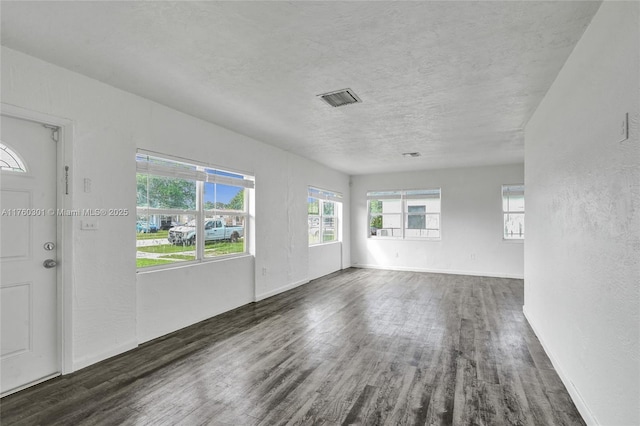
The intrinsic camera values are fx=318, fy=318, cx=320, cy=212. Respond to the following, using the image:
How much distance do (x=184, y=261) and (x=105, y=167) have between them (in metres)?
1.45

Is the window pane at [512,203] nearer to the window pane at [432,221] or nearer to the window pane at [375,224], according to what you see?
the window pane at [432,221]

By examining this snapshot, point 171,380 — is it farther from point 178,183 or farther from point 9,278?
point 178,183

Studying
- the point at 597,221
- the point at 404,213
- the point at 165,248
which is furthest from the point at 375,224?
the point at 597,221

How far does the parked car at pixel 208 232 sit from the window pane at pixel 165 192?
27 cm

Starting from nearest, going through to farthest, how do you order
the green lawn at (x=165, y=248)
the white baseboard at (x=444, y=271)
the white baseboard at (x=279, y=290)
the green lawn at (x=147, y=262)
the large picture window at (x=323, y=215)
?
the green lawn at (x=147, y=262) < the green lawn at (x=165, y=248) < the white baseboard at (x=279, y=290) < the large picture window at (x=323, y=215) < the white baseboard at (x=444, y=271)

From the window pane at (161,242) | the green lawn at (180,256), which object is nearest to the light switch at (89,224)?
the window pane at (161,242)

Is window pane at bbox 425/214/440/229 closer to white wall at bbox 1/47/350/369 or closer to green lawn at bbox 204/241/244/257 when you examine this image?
green lawn at bbox 204/241/244/257

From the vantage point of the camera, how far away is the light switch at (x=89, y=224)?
2861 millimetres

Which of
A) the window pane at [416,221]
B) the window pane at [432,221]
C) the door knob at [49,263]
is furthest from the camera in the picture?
the window pane at [416,221]

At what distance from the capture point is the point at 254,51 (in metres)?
2.41

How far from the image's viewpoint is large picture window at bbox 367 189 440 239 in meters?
8.05

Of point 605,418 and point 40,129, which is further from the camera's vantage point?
point 40,129

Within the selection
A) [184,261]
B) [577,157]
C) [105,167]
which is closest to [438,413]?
[577,157]

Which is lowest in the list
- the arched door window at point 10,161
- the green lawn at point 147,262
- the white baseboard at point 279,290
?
the white baseboard at point 279,290
